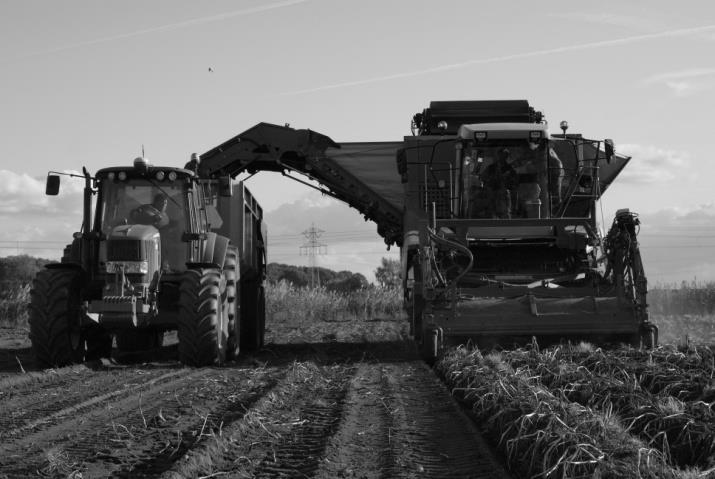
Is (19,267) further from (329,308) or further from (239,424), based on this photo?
(239,424)

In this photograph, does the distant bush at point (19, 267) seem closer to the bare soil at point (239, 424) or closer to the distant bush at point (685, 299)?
the distant bush at point (685, 299)

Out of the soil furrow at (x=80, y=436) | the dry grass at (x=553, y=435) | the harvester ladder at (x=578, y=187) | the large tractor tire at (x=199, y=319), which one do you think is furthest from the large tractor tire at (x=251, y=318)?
the dry grass at (x=553, y=435)

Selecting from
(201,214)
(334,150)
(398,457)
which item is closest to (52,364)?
(201,214)

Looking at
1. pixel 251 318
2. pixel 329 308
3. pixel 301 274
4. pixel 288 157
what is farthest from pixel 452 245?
pixel 301 274

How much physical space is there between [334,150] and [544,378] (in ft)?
40.3

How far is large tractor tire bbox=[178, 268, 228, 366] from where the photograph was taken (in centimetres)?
1163

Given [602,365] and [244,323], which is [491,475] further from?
[244,323]

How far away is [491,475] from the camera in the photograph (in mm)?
5285

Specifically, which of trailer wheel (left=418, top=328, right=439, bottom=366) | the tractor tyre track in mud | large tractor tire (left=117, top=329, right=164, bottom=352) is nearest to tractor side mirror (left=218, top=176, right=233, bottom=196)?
the tractor tyre track in mud

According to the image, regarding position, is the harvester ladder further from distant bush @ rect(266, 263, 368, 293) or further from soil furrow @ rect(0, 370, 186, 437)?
distant bush @ rect(266, 263, 368, 293)

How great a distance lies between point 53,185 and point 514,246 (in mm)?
6408

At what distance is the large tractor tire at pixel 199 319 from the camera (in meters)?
11.6

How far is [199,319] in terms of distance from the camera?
11625 millimetres

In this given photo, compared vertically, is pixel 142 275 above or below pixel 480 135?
below
